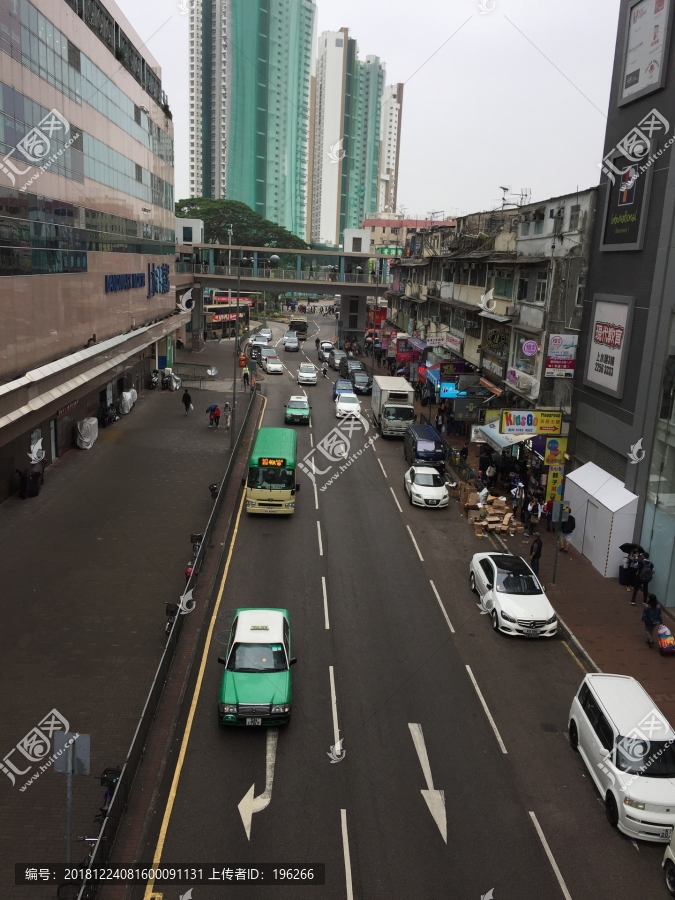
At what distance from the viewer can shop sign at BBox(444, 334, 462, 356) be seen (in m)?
43.7

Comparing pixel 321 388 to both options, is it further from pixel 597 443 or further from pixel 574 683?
pixel 574 683

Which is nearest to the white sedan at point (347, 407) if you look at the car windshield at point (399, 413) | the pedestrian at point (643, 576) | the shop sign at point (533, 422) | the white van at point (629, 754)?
the car windshield at point (399, 413)

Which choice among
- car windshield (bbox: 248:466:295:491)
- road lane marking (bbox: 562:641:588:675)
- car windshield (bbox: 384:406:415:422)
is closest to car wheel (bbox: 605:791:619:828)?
road lane marking (bbox: 562:641:588:675)

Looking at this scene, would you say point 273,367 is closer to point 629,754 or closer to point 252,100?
point 629,754

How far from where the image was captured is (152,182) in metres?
45.4

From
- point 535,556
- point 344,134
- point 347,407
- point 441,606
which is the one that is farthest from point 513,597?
point 344,134

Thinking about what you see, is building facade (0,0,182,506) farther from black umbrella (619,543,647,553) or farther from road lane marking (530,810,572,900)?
black umbrella (619,543,647,553)

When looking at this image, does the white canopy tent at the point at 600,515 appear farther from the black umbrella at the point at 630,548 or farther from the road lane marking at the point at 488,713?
the road lane marking at the point at 488,713

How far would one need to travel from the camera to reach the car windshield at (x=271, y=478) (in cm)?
2614

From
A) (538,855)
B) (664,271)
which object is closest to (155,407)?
(664,271)

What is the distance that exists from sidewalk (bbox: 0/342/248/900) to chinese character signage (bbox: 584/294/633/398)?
47.9 feet

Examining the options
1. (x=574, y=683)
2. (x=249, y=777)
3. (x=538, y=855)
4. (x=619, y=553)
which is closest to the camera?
(x=538, y=855)

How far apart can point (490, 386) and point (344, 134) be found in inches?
5467

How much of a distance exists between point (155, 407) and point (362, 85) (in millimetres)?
151423
